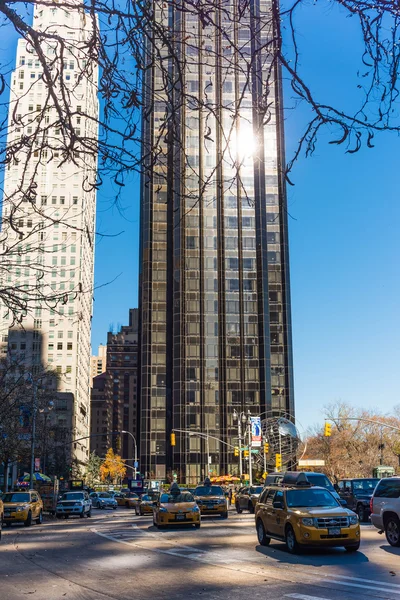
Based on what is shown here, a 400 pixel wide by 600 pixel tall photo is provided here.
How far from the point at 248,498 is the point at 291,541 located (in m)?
25.9

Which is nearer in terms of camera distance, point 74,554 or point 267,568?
point 267,568

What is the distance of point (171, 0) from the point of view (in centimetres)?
592

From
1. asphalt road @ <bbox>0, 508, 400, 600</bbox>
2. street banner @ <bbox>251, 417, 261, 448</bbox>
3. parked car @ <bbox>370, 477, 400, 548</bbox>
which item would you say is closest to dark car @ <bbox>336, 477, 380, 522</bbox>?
asphalt road @ <bbox>0, 508, 400, 600</bbox>

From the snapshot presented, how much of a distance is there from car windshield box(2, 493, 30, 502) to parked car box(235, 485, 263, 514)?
13771 mm

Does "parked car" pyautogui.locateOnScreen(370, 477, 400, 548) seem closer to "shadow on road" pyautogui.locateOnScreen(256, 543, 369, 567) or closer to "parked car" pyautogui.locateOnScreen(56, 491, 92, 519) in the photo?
"shadow on road" pyautogui.locateOnScreen(256, 543, 369, 567)

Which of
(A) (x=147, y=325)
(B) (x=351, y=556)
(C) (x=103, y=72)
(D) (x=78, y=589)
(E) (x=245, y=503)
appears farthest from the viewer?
(A) (x=147, y=325)

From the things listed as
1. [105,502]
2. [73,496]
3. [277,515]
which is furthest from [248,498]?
[105,502]

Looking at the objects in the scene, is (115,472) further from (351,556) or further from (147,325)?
(351,556)

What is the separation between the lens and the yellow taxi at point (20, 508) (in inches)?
Answer: 1284

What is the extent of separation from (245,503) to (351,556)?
27250 millimetres

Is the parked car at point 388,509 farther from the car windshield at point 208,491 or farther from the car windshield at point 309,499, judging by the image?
the car windshield at point 208,491

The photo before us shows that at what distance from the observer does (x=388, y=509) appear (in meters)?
17.3

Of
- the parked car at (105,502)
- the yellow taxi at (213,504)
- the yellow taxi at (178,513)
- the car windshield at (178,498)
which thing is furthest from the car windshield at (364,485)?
the parked car at (105,502)

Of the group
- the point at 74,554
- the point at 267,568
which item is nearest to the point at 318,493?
the point at 267,568
